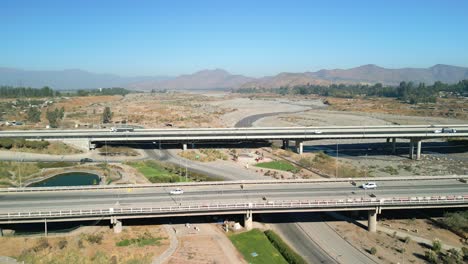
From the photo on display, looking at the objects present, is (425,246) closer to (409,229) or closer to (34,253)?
(409,229)

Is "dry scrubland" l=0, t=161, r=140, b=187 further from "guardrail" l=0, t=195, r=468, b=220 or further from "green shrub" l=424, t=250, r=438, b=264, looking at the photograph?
"green shrub" l=424, t=250, r=438, b=264

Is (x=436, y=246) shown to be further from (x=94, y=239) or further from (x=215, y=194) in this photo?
(x=94, y=239)

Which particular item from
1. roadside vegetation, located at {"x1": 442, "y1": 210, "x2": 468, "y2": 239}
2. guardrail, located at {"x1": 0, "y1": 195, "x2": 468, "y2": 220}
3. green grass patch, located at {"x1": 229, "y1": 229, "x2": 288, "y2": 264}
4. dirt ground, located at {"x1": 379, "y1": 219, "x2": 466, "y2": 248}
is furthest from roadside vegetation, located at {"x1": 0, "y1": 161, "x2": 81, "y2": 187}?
roadside vegetation, located at {"x1": 442, "y1": 210, "x2": 468, "y2": 239}

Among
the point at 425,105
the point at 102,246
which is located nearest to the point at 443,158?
the point at 102,246

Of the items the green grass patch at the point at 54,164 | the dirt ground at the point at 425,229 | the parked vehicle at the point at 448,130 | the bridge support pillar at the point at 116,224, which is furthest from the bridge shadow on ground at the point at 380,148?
the bridge support pillar at the point at 116,224

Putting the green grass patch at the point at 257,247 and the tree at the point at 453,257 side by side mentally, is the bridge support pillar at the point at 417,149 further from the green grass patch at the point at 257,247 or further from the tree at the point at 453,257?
the green grass patch at the point at 257,247

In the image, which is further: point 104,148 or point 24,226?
point 104,148

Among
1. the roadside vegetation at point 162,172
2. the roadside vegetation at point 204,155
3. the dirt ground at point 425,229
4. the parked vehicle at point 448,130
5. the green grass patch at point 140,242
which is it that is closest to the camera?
the green grass patch at point 140,242
